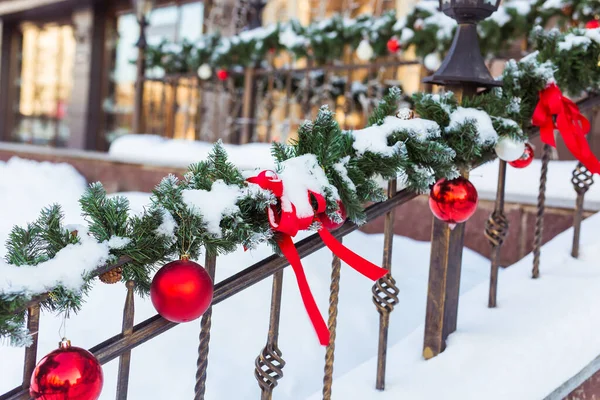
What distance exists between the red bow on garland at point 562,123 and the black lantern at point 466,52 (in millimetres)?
137

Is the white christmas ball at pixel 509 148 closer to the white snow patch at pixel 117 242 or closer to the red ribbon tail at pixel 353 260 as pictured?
the red ribbon tail at pixel 353 260

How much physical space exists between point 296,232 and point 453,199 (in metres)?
0.49

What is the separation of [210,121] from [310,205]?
6.59 m

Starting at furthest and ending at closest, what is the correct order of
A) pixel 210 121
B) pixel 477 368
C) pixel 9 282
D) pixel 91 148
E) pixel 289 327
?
pixel 91 148, pixel 210 121, pixel 289 327, pixel 477 368, pixel 9 282

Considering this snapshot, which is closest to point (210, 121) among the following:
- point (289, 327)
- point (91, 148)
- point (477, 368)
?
point (91, 148)

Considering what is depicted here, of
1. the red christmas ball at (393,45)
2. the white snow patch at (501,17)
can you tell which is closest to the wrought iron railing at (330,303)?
the white snow patch at (501,17)

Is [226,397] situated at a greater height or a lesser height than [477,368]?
lesser

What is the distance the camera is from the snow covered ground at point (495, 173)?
2559 mm

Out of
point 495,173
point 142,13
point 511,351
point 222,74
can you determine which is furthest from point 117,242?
point 142,13

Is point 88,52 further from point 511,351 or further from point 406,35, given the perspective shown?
point 511,351

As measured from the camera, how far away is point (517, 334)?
1526 millimetres

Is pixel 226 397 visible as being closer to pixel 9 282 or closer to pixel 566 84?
pixel 9 282

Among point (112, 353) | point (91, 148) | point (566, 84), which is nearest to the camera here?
point (112, 353)

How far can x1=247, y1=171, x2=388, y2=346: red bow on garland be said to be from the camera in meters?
1.10
